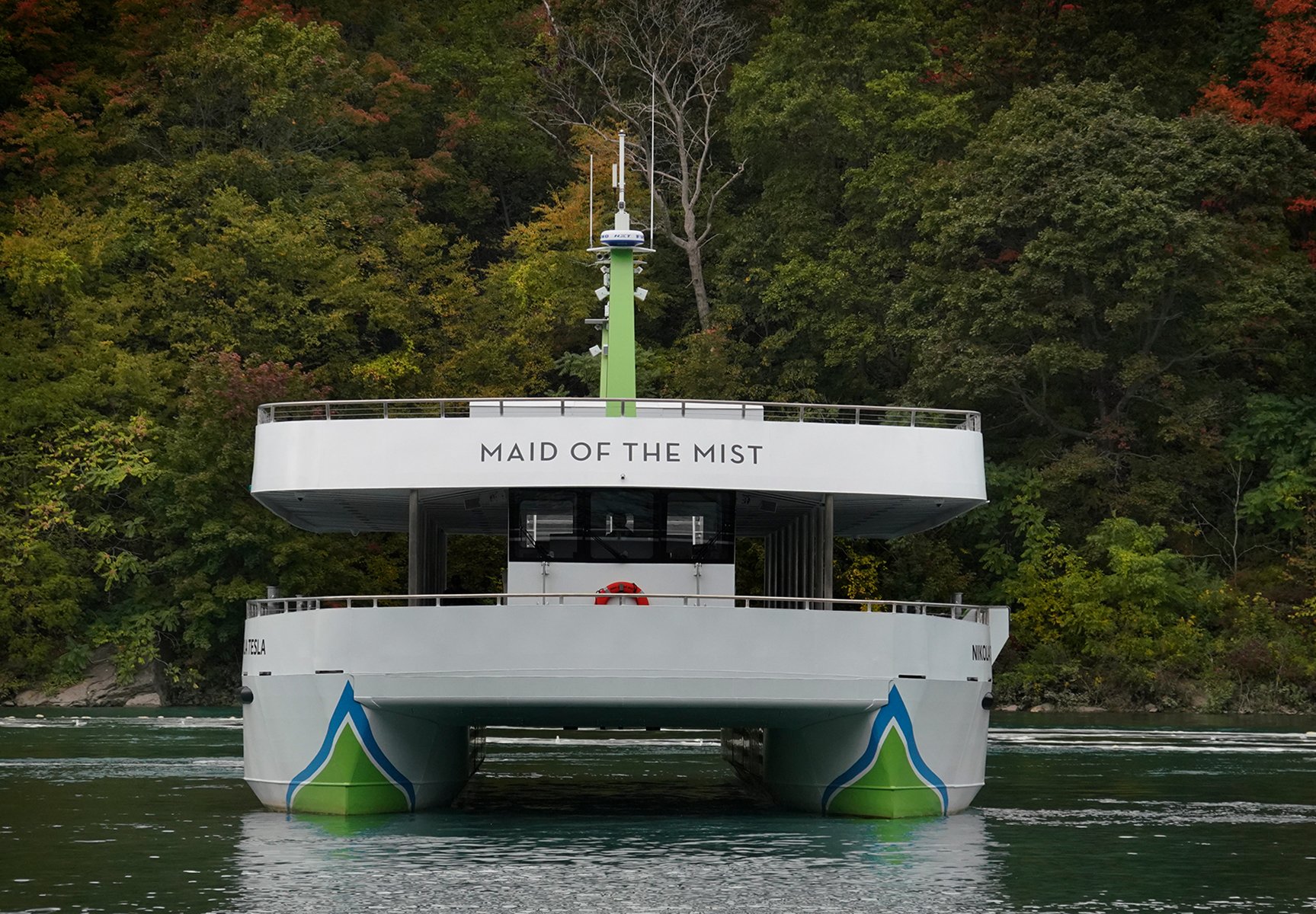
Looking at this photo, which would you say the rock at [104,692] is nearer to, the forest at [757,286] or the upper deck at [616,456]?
the forest at [757,286]

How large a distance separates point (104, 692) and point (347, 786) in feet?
108

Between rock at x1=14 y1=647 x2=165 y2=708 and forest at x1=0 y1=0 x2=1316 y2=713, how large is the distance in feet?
2.49

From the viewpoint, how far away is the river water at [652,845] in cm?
1753

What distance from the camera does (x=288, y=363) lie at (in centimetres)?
5891

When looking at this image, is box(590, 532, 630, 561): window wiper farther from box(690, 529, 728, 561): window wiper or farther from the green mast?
the green mast

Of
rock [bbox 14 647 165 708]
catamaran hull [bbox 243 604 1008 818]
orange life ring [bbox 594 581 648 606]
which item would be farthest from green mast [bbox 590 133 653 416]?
rock [bbox 14 647 165 708]

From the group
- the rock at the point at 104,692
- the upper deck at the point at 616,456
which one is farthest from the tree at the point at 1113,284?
the upper deck at the point at 616,456

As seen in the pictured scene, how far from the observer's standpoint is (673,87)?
210ft

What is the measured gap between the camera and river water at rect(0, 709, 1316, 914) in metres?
17.5

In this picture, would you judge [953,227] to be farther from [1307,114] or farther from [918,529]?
[918,529]

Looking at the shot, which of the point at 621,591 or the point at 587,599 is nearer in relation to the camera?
the point at 621,591

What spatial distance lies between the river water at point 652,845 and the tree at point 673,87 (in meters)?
30.5

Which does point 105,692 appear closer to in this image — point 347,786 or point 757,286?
point 757,286

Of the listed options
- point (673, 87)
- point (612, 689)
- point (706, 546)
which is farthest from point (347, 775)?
point (673, 87)
